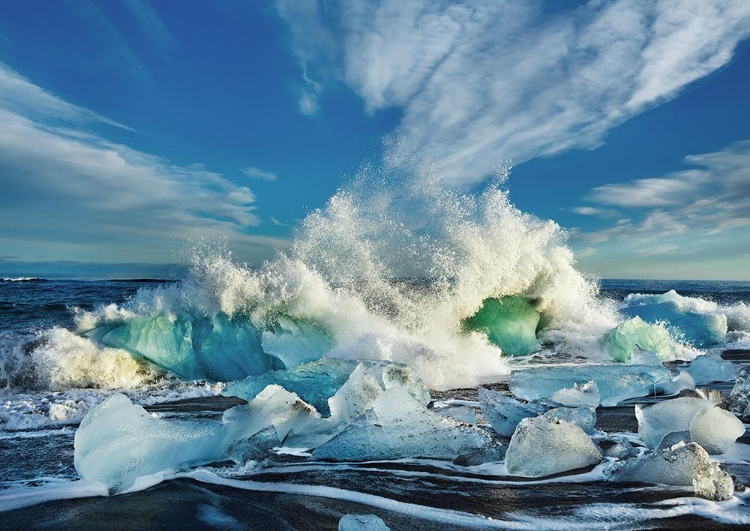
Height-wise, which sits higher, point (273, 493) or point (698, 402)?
point (698, 402)

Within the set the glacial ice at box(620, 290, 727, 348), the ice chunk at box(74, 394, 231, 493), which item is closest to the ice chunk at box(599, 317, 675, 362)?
the glacial ice at box(620, 290, 727, 348)

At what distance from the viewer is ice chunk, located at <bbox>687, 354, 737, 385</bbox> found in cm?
621

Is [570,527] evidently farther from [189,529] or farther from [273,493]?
[189,529]

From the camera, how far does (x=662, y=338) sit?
8906mm

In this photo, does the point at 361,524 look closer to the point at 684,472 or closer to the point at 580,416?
the point at 684,472

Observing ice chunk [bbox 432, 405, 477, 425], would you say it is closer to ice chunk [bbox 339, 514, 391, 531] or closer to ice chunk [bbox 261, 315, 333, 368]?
ice chunk [bbox 339, 514, 391, 531]

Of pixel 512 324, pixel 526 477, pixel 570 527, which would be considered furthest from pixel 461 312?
pixel 570 527

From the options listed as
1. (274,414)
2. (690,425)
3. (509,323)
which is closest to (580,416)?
Result: (690,425)

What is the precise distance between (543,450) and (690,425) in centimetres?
103

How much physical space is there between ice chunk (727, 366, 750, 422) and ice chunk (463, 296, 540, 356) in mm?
5335

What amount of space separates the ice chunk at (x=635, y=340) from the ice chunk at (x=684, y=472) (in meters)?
6.64

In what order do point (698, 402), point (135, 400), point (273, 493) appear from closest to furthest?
point (273, 493) → point (698, 402) → point (135, 400)

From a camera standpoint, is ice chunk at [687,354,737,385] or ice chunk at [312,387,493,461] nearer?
ice chunk at [312,387,493,461]

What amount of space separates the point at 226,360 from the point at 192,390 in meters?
1.63
